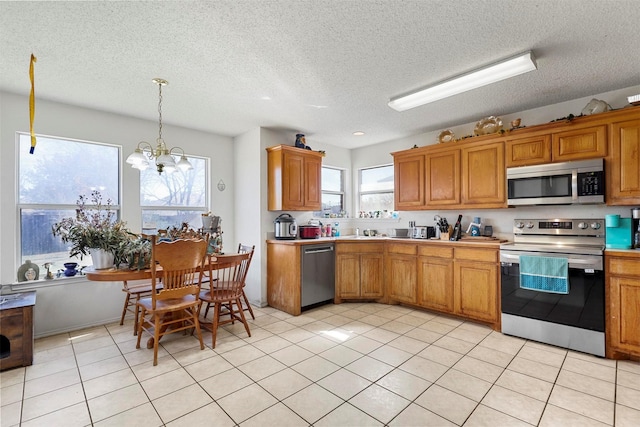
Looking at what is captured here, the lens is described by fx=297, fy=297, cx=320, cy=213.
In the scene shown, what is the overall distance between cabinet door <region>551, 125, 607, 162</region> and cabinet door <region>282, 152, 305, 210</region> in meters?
3.03

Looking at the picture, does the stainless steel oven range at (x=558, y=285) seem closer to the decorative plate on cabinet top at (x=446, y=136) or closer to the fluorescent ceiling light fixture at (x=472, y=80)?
the decorative plate on cabinet top at (x=446, y=136)

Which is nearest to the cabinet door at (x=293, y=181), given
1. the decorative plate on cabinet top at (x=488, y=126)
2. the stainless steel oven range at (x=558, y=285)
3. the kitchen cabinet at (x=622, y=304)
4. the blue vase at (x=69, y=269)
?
the decorative plate on cabinet top at (x=488, y=126)

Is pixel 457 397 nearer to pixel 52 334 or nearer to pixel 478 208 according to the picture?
pixel 478 208

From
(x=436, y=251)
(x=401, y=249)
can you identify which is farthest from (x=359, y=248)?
(x=436, y=251)

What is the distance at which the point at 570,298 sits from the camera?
283cm

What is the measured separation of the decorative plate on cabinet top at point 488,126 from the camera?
368 cm

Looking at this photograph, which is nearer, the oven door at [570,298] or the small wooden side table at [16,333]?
the small wooden side table at [16,333]

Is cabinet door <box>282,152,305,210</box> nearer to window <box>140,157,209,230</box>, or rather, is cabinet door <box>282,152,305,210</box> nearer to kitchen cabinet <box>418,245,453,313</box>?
window <box>140,157,209,230</box>

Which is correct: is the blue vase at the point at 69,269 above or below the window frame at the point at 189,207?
below

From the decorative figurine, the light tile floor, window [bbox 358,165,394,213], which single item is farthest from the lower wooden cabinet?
the decorative figurine

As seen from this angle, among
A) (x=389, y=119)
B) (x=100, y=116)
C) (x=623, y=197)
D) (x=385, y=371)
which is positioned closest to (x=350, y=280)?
(x=385, y=371)

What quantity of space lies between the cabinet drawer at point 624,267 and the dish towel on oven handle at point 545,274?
0.32m

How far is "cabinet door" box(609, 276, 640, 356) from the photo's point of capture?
2.54 meters

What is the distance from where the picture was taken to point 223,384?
2264 mm
